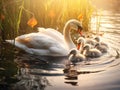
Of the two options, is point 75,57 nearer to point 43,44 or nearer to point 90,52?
point 90,52

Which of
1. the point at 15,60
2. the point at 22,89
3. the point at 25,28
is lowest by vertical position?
the point at 22,89

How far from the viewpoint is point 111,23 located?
15.1 metres

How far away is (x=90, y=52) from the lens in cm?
1058

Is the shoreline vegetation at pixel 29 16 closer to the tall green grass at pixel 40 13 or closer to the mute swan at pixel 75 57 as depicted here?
the tall green grass at pixel 40 13

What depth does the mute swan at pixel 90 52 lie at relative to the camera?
34.6 ft

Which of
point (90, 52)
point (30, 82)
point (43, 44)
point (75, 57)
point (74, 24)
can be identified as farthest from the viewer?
point (74, 24)

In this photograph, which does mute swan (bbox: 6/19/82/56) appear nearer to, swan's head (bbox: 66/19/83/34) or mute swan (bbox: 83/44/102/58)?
mute swan (bbox: 83/44/102/58)

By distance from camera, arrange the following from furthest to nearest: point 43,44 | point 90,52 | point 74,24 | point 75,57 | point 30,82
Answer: point 74,24, point 90,52, point 43,44, point 75,57, point 30,82

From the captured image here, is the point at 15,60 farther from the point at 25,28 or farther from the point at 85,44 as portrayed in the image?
the point at 25,28

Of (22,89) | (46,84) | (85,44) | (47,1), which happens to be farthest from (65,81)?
(47,1)

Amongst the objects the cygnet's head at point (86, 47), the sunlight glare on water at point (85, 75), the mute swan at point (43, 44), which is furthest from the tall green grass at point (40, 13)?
the cygnet's head at point (86, 47)

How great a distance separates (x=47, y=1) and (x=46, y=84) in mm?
4695

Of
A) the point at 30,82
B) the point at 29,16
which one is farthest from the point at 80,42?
the point at 30,82

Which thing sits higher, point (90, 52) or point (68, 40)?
point (68, 40)
